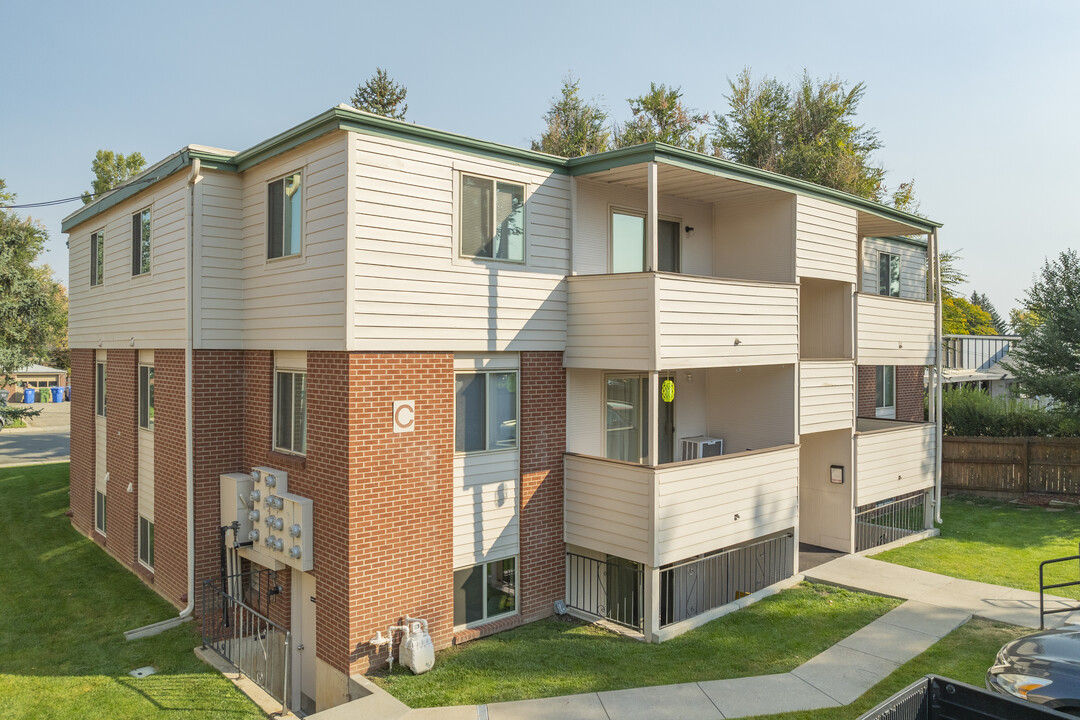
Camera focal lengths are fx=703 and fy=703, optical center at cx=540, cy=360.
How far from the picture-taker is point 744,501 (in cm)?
1135

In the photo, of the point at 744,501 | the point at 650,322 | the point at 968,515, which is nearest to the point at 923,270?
the point at 968,515

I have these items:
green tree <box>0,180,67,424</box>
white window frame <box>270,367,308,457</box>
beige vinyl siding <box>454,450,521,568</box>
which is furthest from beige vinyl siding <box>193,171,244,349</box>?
green tree <box>0,180,67,424</box>

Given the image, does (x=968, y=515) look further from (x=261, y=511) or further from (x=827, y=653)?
(x=261, y=511)

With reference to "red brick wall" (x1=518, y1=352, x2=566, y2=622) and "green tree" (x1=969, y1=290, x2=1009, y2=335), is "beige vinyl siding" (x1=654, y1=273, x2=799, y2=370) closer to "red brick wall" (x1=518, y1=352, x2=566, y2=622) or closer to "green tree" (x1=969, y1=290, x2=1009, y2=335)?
"red brick wall" (x1=518, y1=352, x2=566, y2=622)

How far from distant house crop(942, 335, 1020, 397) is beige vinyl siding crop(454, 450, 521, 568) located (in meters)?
21.2

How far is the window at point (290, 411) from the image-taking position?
10305 millimetres

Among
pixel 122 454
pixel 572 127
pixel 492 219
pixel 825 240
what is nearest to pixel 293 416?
pixel 492 219

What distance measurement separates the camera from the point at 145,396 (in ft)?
44.8

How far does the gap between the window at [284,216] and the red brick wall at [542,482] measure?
3828 mm

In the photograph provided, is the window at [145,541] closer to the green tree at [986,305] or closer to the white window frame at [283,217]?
the white window frame at [283,217]

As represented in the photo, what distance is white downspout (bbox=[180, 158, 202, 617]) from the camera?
11.0 m

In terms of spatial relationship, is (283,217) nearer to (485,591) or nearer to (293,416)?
(293,416)

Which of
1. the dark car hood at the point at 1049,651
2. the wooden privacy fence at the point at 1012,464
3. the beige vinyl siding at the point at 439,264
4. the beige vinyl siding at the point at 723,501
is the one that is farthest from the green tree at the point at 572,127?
the dark car hood at the point at 1049,651

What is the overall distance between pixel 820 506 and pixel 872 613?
12.7ft
